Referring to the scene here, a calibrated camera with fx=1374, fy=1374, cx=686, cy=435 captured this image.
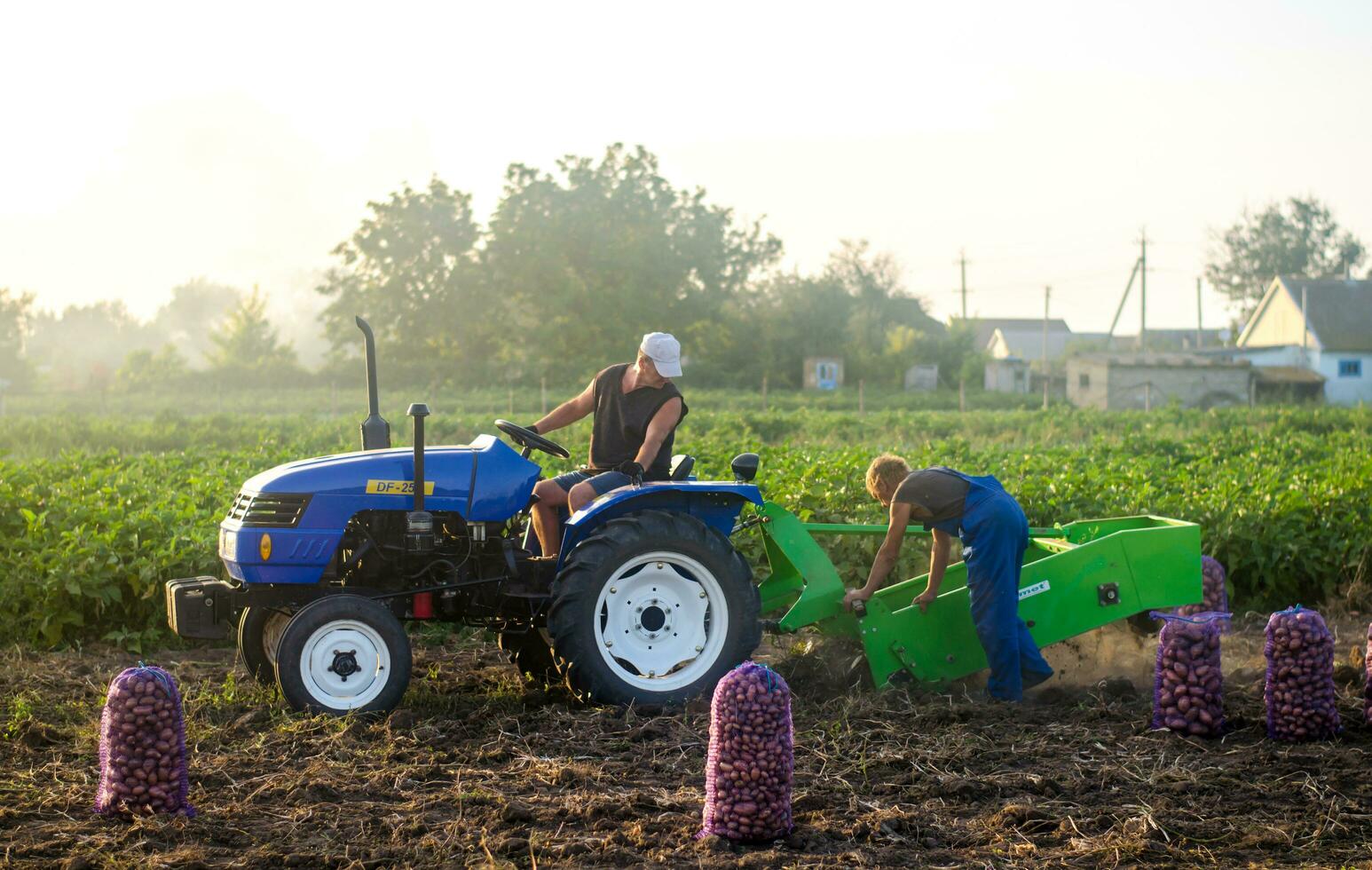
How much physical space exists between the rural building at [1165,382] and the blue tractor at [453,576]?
4123 centimetres

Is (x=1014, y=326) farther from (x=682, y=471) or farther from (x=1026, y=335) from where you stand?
(x=682, y=471)

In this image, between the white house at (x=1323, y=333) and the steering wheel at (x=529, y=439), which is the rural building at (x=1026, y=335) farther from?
the steering wheel at (x=529, y=439)

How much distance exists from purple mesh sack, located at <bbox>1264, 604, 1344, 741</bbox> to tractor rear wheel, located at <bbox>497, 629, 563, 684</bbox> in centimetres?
322

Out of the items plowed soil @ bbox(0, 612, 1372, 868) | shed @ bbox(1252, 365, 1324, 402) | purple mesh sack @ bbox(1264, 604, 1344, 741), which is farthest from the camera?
shed @ bbox(1252, 365, 1324, 402)

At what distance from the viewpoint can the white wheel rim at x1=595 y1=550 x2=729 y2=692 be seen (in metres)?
6.11

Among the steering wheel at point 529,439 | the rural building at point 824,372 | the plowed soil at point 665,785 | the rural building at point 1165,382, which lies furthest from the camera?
the rural building at point 824,372

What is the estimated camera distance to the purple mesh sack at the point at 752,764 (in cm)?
416

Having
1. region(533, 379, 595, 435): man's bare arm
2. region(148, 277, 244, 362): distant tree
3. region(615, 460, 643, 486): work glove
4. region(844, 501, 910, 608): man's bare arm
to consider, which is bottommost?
region(844, 501, 910, 608): man's bare arm

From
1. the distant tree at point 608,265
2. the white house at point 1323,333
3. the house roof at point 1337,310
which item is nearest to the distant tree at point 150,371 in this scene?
the distant tree at point 608,265

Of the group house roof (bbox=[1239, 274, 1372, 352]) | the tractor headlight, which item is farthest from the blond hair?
house roof (bbox=[1239, 274, 1372, 352])

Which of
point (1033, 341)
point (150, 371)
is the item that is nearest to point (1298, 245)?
point (1033, 341)

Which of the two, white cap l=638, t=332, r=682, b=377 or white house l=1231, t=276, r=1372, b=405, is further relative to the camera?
white house l=1231, t=276, r=1372, b=405

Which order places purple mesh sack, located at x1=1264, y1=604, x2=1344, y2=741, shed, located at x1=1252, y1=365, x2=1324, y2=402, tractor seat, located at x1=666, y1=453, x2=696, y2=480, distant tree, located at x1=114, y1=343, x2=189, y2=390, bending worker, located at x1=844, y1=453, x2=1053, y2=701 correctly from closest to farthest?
purple mesh sack, located at x1=1264, y1=604, x2=1344, y2=741
bending worker, located at x1=844, y1=453, x2=1053, y2=701
tractor seat, located at x1=666, y1=453, x2=696, y2=480
shed, located at x1=1252, y1=365, x2=1324, y2=402
distant tree, located at x1=114, y1=343, x2=189, y2=390

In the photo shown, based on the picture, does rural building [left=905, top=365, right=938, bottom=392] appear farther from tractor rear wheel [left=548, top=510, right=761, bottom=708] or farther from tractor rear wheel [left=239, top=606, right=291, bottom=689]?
Answer: tractor rear wheel [left=239, top=606, right=291, bottom=689]
